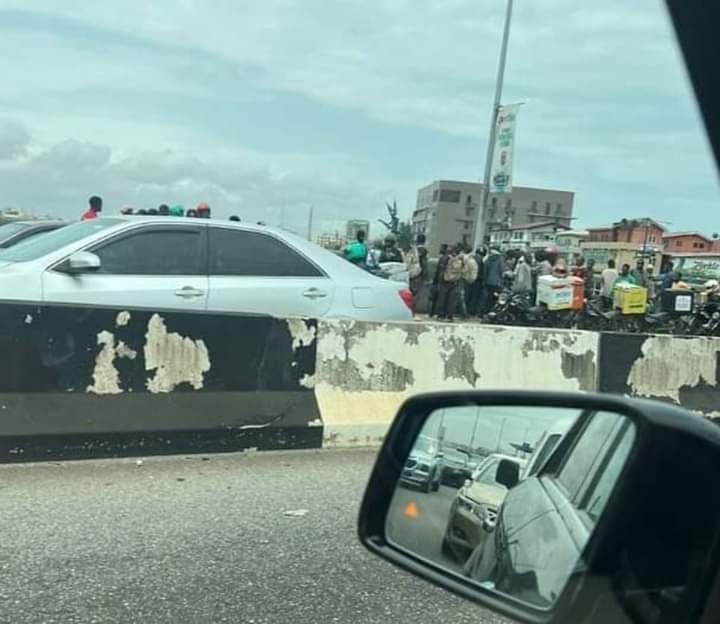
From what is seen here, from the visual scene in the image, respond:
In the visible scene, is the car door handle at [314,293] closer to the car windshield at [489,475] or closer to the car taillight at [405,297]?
the car taillight at [405,297]

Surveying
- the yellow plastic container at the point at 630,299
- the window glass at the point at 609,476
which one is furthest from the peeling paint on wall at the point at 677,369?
the yellow plastic container at the point at 630,299

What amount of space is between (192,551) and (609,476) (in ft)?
10.6

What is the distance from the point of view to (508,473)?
1.79 meters

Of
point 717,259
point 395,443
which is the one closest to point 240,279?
point 395,443

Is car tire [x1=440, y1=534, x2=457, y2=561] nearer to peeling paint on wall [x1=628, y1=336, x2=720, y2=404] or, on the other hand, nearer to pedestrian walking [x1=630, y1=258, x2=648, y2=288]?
peeling paint on wall [x1=628, y1=336, x2=720, y2=404]

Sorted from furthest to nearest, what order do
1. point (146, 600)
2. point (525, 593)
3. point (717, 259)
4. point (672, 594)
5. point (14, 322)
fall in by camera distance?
1. point (717, 259)
2. point (14, 322)
3. point (146, 600)
4. point (525, 593)
5. point (672, 594)

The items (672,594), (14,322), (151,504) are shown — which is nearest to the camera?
(672,594)

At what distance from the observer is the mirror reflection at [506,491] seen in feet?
5.08

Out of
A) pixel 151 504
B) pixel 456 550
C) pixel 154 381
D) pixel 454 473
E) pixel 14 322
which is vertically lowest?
pixel 151 504

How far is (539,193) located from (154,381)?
328 ft

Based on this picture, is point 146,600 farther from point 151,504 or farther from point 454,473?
point 454,473

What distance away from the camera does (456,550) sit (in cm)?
173

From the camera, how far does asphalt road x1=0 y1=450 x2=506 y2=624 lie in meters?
3.67

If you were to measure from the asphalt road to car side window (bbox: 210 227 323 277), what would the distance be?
2400 millimetres
